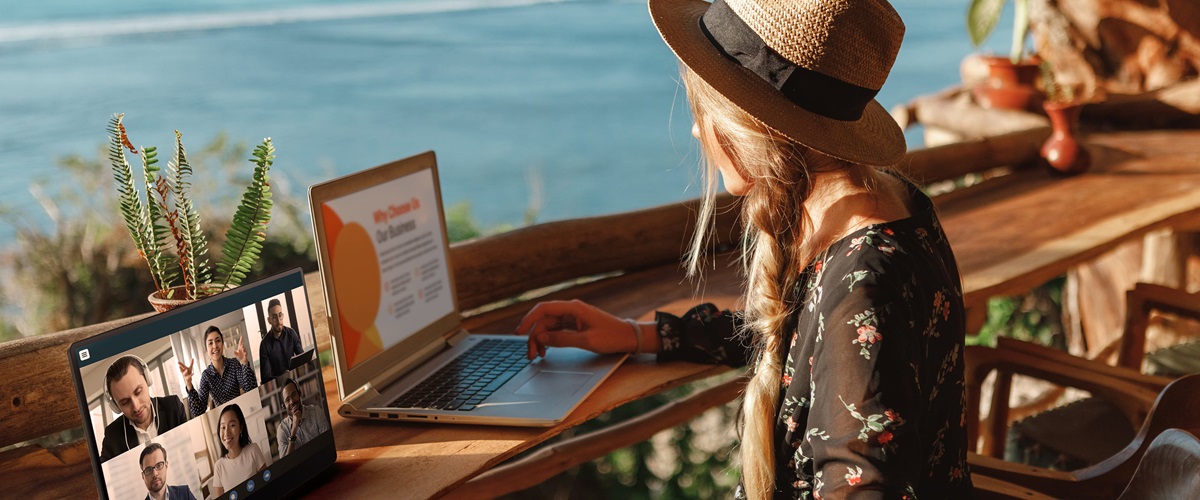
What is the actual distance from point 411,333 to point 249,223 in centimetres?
42

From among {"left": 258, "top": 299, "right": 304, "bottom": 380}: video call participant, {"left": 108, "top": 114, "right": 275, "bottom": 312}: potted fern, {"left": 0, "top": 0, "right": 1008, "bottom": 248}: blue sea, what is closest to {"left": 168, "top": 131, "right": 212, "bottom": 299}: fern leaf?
{"left": 108, "top": 114, "right": 275, "bottom": 312}: potted fern

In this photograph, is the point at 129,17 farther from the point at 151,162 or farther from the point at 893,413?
the point at 893,413

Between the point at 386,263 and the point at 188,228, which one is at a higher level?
the point at 188,228

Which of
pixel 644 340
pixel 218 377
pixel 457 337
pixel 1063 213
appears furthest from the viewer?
pixel 1063 213

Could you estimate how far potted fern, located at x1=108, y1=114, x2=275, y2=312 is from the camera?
143cm

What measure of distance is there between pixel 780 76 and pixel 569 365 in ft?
2.32

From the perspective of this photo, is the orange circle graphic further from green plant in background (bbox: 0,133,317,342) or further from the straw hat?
green plant in background (bbox: 0,133,317,342)

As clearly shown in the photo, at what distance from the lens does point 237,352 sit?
133 cm

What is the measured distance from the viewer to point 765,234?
1502 mm

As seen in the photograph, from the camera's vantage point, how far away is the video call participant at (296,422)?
1.39m

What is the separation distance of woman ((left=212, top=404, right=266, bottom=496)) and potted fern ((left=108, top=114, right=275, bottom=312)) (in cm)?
21

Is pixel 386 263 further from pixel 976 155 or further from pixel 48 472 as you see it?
pixel 976 155

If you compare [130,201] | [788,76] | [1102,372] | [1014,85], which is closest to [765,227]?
[788,76]

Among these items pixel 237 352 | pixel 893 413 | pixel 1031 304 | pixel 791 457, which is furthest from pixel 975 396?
pixel 1031 304
